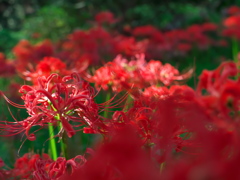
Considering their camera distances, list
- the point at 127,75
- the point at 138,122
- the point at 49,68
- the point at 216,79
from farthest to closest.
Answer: the point at 49,68
the point at 127,75
the point at 138,122
the point at 216,79


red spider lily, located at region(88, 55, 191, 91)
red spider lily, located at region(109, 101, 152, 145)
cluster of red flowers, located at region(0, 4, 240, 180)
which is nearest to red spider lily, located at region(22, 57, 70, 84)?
cluster of red flowers, located at region(0, 4, 240, 180)

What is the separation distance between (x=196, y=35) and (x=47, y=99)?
4465 millimetres

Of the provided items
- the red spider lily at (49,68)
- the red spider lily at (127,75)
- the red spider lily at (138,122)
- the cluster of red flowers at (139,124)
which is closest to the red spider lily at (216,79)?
the cluster of red flowers at (139,124)

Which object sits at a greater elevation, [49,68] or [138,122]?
[138,122]

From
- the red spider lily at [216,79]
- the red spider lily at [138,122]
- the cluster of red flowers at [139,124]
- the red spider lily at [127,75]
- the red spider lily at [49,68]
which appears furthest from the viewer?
the red spider lily at [49,68]

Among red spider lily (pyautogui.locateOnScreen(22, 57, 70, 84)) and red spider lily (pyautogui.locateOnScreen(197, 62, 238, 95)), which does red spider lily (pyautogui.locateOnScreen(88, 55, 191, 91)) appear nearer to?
red spider lily (pyautogui.locateOnScreen(22, 57, 70, 84))

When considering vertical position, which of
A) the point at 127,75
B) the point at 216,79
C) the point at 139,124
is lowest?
the point at 127,75

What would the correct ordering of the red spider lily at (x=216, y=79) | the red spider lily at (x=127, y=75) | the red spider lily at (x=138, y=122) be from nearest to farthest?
the red spider lily at (x=216, y=79), the red spider lily at (x=138, y=122), the red spider lily at (x=127, y=75)

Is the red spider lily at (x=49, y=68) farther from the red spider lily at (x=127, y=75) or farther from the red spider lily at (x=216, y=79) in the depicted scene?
the red spider lily at (x=216, y=79)

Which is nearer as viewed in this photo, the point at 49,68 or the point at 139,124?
the point at 139,124

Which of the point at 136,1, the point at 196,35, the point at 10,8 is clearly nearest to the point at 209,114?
the point at 196,35

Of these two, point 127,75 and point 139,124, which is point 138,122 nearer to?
point 139,124

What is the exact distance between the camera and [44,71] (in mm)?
1656

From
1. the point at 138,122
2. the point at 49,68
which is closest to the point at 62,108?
the point at 138,122
